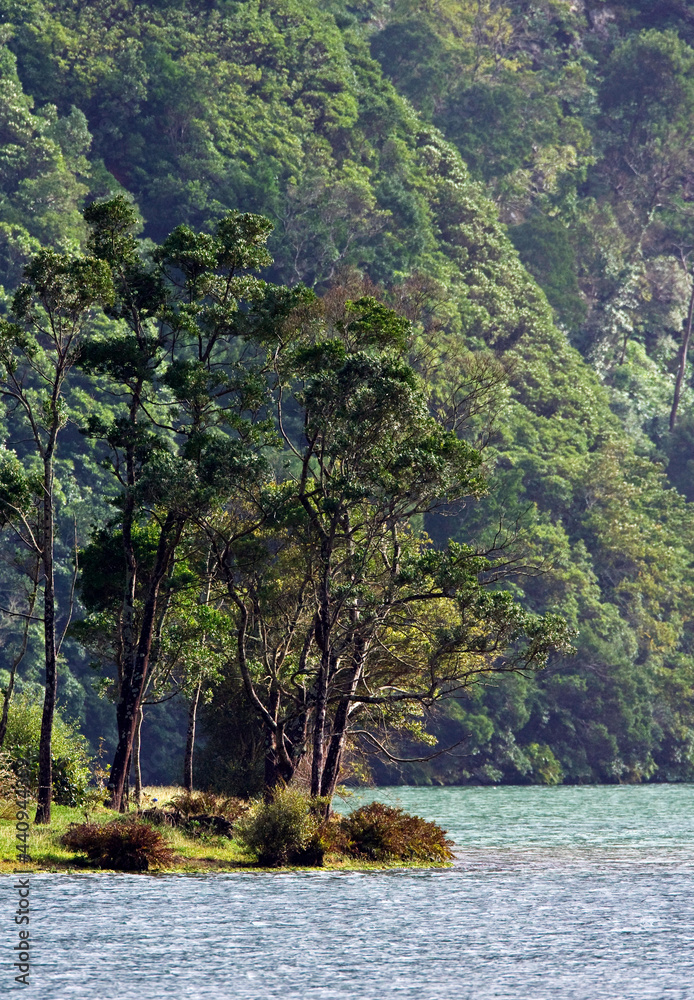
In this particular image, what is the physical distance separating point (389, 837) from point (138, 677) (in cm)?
911

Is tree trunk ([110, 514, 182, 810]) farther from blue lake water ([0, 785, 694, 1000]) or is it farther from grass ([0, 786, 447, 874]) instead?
blue lake water ([0, 785, 694, 1000])

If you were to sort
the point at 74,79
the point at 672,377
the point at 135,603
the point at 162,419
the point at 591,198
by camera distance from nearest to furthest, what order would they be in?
the point at 135,603 < the point at 162,419 < the point at 74,79 < the point at 672,377 < the point at 591,198

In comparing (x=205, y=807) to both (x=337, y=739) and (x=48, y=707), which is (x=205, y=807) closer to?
(x=337, y=739)

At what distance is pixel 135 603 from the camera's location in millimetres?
44125

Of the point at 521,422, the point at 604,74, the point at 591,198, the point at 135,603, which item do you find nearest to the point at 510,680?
the point at 521,422

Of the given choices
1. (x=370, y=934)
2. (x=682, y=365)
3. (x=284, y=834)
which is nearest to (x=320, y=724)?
(x=284, y=834)

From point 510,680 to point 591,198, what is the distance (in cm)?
7335

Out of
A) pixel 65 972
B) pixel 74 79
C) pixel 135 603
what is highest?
pixel 74 79

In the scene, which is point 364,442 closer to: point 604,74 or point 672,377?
point 672,377

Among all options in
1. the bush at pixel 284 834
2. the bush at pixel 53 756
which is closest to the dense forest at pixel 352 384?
the bush at pixel 53 756

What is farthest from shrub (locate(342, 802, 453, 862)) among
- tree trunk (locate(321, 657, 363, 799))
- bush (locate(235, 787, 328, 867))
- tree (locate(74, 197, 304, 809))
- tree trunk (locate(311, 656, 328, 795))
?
tree (locate(74, 197, 304, 809))

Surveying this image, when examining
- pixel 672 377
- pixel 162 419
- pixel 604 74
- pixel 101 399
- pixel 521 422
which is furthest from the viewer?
pixel 604 74

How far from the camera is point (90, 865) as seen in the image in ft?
105

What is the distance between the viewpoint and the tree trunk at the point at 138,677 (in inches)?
1598
